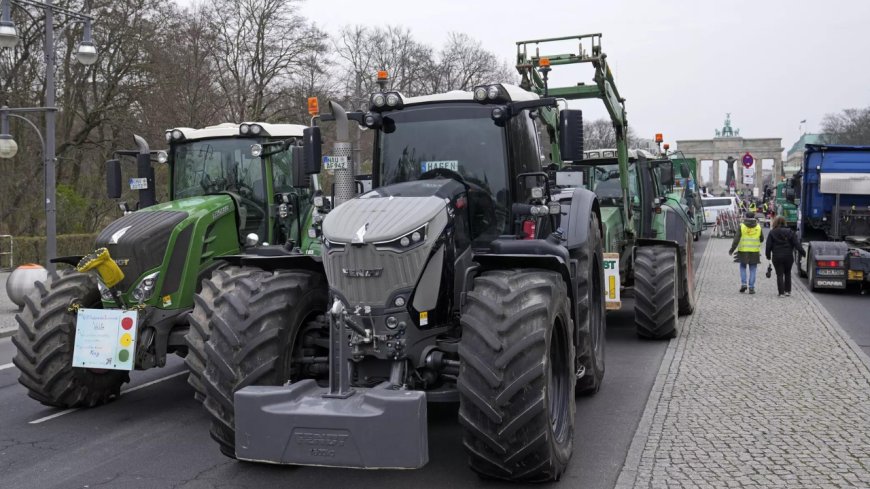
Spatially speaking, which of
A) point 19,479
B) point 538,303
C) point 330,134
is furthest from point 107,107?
point 538,303

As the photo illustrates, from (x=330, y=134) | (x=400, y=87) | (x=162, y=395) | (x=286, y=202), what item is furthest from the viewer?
(x=400, y=87)

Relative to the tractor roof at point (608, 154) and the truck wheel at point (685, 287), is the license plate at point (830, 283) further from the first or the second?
the tractor roof at point (608, 154)

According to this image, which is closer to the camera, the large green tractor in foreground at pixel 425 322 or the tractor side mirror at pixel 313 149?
the large green tractor in foreground at pixel 425 322

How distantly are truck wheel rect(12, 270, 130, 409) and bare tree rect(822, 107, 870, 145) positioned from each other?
59.9 m

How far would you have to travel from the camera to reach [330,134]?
29.4m

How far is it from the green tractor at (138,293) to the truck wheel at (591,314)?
2453mm

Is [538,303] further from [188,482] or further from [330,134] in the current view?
[330,134]

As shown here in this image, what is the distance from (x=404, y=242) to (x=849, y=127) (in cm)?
6790

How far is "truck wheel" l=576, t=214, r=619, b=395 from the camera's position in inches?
276

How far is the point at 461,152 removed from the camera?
20.8 feet

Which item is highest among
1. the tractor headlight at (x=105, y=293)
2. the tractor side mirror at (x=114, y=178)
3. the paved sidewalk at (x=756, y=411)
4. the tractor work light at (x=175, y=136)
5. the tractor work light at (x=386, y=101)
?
the tractor work light at (x=386, y=101)

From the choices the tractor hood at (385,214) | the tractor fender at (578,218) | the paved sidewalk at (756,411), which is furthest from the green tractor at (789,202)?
the tractor hood at (385,214)

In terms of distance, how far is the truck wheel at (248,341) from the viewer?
5.26 metres

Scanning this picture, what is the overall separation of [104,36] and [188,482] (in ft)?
81.5
